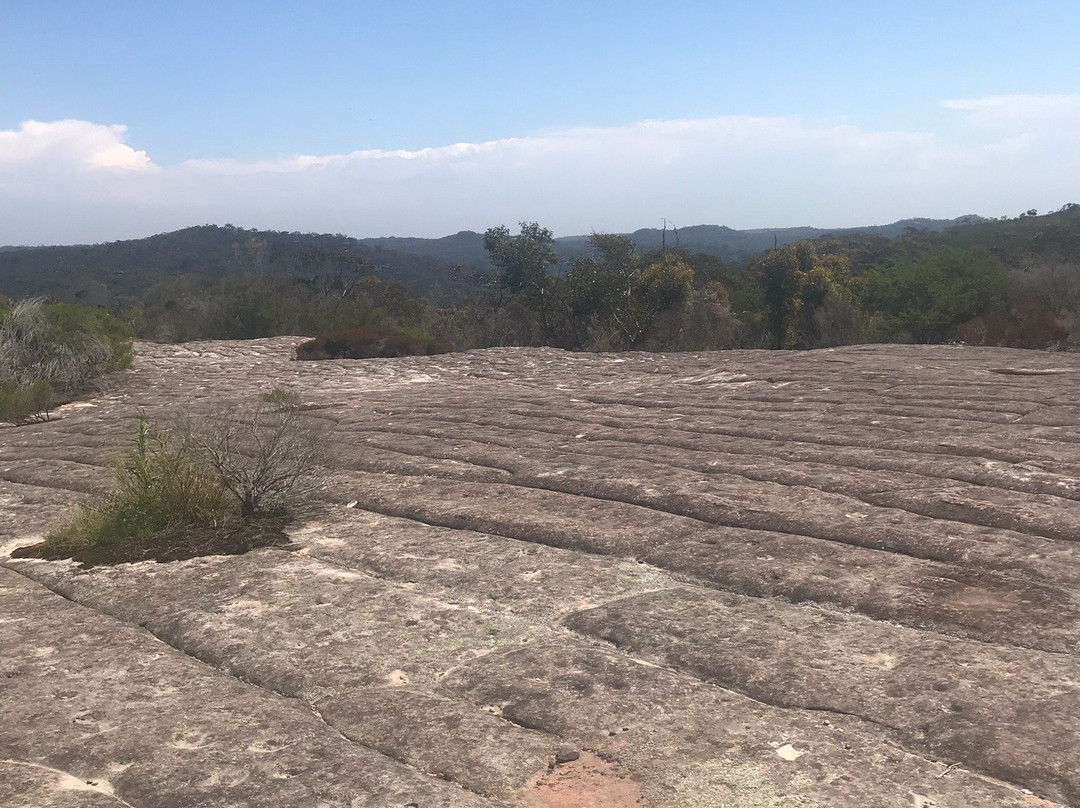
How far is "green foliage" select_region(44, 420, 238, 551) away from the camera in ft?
13.9

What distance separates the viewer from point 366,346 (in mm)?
14938

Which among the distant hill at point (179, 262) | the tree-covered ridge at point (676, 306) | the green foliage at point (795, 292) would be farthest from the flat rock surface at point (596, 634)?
the distant hill at point (179, 262)

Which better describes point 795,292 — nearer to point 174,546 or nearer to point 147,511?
point 147,511

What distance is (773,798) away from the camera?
210 cm

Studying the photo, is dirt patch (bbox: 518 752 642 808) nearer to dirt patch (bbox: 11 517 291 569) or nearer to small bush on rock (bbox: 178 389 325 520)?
dirt patch (bbox: 11 517 291 569)

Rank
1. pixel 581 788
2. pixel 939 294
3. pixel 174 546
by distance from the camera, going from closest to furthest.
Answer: pixel 581 788, pixel 174 546, pixel 939 294

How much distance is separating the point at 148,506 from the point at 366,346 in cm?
1073

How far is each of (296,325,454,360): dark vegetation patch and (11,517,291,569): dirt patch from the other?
10351 mm

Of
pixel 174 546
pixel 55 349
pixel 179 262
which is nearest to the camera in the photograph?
pixel 174 546

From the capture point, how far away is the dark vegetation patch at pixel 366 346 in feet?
48.1

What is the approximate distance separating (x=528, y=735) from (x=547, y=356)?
10.9 meters

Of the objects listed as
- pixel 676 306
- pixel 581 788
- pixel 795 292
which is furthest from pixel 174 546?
pixel 795 292

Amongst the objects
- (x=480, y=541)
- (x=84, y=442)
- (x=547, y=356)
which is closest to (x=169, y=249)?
(x=547, y=356)

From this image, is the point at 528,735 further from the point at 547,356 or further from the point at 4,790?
A: the point at 547,356
